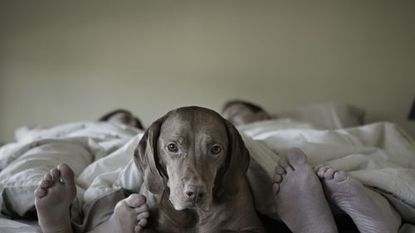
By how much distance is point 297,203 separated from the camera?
3.60 ft

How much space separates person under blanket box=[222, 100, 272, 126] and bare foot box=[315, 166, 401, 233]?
49.0 inches

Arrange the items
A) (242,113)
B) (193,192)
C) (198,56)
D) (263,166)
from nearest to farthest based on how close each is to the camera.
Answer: (193,192) → (263,166) → (242,113) → (198,56)

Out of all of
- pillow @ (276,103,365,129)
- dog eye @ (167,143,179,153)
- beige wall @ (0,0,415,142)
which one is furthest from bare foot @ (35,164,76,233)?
beige wall @ (0,0,415,142)

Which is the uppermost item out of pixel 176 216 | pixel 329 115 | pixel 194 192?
pixel 194 192

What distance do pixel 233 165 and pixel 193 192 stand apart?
15cm

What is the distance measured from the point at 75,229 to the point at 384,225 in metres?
0.69

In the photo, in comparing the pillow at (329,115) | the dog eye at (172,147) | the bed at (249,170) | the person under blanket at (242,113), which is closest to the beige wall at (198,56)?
the pillow at (329,115)

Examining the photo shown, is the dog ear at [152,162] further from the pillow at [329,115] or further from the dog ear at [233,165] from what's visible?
the pillow at [329,115]

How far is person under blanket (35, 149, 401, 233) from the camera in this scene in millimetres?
1080

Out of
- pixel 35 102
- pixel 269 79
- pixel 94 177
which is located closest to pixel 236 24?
pixel 269 79

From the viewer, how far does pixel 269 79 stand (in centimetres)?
287

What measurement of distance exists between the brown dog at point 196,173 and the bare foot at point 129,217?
1.3 inches

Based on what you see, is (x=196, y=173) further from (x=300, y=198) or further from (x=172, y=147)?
(x=300, y=198)

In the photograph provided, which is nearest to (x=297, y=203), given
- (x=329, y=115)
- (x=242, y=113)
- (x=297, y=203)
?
(x=297, y=203)
